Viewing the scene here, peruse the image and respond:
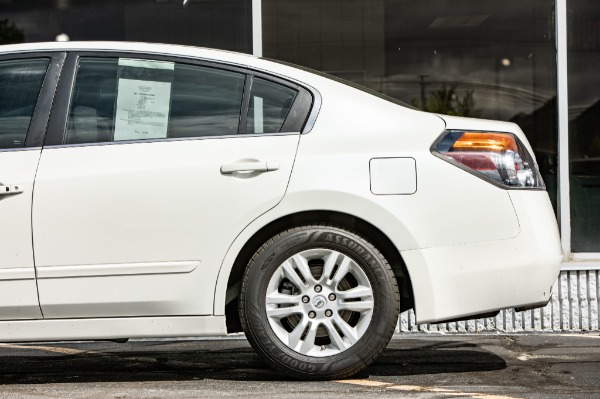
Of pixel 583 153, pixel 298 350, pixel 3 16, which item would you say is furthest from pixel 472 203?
pixel 3 16

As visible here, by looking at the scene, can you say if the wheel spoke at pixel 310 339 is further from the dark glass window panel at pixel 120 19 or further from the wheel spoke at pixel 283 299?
the dark glass window panel at pixel 120 19

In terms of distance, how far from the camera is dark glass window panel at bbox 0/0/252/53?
341 inches

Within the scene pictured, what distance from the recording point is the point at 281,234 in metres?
5.52

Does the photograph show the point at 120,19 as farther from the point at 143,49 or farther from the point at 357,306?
the point at 357,306

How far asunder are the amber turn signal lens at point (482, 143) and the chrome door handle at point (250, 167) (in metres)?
0.82

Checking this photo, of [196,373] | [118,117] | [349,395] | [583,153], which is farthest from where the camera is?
[583,153]

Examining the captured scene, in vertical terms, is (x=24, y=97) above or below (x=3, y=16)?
below

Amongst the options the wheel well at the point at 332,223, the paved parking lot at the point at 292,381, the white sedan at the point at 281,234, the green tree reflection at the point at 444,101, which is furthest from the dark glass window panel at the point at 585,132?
the wheel well at the point at 332,223

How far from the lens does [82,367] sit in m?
6.46

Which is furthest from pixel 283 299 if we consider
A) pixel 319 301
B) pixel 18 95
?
pixel 18 95

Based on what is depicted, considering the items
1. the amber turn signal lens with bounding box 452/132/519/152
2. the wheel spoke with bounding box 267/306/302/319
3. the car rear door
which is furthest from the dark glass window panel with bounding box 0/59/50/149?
the amber turn signal lens with bounding box 452/132/519/152

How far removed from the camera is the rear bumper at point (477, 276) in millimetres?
5477

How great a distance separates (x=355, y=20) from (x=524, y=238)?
3471mm

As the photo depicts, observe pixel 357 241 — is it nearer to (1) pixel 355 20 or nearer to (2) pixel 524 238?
(2) pixel 524 238
